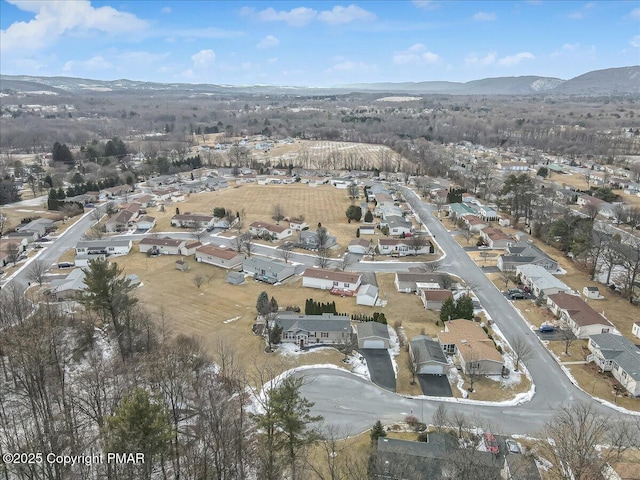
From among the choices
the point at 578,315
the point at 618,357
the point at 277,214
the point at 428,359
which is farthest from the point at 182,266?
the point at 618,357

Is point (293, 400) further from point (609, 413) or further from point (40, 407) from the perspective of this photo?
point (609, 413)

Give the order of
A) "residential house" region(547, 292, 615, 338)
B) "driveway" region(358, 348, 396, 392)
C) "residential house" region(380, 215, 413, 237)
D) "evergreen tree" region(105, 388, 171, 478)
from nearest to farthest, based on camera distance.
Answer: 1. "evergreen tree" region(105, 388, 171, 478)
2. "driveway" region(358, 348, 396, 392)
3. "residential house" region(547, 292, 615, 338)
4. "residential house" region(380, 215, 413, 237)

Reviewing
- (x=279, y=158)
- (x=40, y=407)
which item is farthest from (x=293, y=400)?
(x=279, y=158)

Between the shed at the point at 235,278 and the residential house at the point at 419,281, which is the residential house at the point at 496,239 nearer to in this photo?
the residential house at the point at 419,281

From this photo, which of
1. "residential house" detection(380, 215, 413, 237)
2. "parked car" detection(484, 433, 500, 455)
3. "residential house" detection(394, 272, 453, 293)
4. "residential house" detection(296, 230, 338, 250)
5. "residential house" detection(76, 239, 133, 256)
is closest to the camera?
"parked car" detection(484, 433, 500, 455)

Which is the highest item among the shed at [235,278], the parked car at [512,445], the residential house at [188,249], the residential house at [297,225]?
the residential house at [297,225]

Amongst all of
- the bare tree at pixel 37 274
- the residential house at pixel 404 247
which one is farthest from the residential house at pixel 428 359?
the bare tree at pixel 37 274

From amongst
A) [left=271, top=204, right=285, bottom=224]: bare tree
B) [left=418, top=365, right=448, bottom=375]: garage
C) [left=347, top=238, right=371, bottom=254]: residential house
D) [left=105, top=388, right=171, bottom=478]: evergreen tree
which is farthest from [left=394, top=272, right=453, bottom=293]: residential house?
[left=105, top=388, right=171, bottom=478]: evergreen tree

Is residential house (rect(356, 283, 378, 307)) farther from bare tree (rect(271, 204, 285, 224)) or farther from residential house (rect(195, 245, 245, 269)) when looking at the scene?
bare tree (rect(271, 204, 285, 224))
